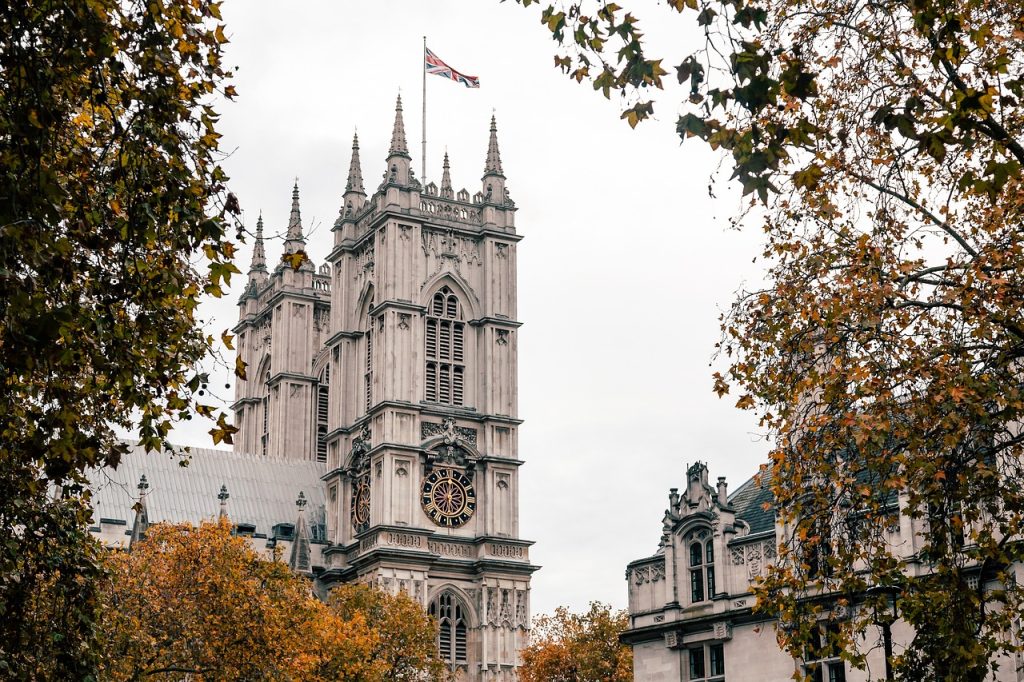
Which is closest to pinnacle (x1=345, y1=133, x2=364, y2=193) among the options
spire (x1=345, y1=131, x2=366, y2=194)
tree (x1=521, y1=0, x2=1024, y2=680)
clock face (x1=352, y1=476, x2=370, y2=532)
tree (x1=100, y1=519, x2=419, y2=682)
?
spire (x1=345, y1=131, x2=366, y2=194)

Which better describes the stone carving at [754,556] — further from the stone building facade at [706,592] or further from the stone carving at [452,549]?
the stone carving at [452,549]

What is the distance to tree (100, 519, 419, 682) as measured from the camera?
45625 mm

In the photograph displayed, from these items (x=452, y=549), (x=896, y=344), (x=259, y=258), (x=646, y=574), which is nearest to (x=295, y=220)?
(x=259, y=258)

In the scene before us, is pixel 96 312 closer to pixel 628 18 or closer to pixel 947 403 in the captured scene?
pixel 628 18

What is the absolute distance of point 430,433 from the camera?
288 feet

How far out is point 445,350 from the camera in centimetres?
9012

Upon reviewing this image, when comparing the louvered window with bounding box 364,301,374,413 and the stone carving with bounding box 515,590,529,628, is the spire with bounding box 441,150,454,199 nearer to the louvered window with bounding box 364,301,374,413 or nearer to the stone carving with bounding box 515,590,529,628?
the louvered window with bounding box 364,301,374,413

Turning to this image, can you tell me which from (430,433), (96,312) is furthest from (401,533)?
(96,312)

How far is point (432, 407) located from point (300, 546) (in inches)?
409

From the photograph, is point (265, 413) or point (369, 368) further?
point (265, 413)

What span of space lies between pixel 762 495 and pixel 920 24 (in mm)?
32336

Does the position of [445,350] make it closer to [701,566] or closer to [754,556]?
[701,566]

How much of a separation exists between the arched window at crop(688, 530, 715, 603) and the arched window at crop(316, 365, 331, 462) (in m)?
55.7

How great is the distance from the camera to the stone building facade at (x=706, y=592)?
152 ft
